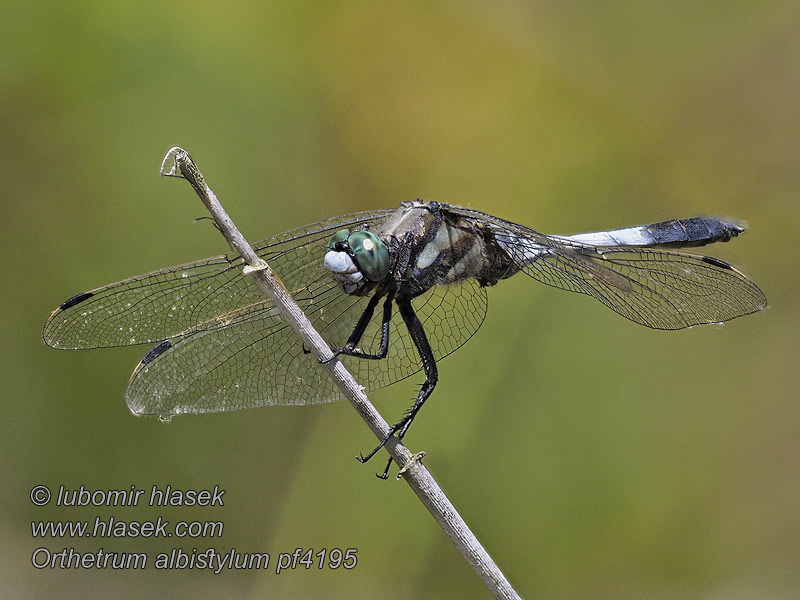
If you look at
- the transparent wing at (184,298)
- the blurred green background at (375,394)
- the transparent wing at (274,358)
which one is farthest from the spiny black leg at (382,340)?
the blurred green background at (375,394)

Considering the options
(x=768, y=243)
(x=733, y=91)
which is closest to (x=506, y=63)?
(x=733, y=91)

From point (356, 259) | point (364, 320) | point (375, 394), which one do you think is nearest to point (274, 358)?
point (364, 320)

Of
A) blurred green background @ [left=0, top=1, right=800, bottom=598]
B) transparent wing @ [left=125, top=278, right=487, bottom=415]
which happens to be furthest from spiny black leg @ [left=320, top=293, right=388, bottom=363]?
blurred green background @ [left=0, top=1, right=800, bottom=598]

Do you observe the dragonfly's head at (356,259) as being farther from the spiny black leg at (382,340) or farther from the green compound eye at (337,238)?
the spiny black leg at (382,340)

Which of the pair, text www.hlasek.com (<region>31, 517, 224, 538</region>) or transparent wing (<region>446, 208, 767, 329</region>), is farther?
text www.hlasek.com (<region>31, 517, 224, 538</region>)

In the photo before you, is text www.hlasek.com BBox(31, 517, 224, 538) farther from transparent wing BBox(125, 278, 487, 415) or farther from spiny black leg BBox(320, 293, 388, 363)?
spiny black leg BBox(320, 293, 388, 363)

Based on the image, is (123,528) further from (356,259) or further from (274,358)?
(356,259)

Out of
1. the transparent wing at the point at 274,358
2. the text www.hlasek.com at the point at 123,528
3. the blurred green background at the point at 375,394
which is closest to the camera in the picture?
the transparent wing at the point at 274,358
